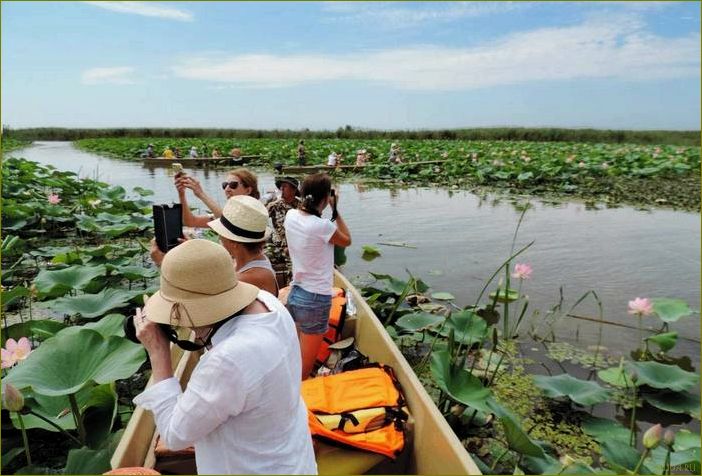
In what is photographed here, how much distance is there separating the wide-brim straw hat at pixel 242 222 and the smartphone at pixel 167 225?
1.15 ft

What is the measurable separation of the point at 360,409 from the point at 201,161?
17939 millimetres

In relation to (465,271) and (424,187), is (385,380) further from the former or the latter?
(424,187)

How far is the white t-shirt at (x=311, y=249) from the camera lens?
236 centimetres

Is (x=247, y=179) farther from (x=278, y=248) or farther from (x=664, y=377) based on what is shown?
(x=664, y=377)

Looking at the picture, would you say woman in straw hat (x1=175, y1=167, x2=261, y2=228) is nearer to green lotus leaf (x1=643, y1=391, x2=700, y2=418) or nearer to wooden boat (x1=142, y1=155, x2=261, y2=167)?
green lotus leaf (x1=643, y1=391, x2=700, y2=418)

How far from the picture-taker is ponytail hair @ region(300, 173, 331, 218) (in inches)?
91.5

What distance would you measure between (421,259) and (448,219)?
8.20 ft

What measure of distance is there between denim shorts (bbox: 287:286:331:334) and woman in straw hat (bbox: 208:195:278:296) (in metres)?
0.39

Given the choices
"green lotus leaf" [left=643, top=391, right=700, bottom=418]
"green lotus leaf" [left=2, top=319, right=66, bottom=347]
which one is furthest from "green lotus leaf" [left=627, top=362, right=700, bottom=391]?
"green lotus leaf" [left=2, top=319, right=66, bottom=347]

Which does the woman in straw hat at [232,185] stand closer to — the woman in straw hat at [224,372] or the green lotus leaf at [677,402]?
the woman in straw hat at [224,372]

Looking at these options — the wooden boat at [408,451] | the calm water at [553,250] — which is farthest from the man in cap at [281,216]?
the calm water at [553,250]

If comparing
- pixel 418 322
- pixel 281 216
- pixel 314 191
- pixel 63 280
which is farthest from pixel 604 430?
pixel 63 280

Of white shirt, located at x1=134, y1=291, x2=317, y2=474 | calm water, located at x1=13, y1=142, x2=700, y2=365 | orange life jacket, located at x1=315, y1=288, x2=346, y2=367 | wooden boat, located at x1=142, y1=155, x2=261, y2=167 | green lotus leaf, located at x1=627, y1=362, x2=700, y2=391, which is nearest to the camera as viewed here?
white shirt, located at x1=134, y1=291, x2=317, y2=474

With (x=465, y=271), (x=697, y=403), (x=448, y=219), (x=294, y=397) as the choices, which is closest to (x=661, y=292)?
(x=465, y=271)
